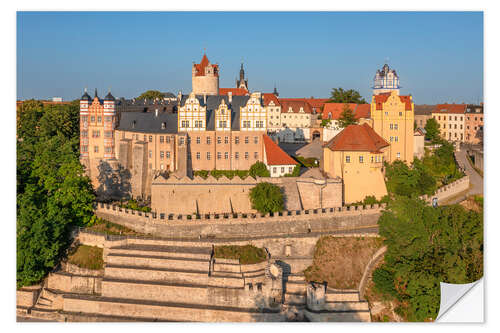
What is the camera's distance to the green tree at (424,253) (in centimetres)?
2588

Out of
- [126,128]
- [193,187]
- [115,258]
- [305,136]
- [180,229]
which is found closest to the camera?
[115,258]

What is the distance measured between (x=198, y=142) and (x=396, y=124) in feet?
47.0

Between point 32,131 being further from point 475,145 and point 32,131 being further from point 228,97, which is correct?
point 475,145

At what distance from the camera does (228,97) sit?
41812mm

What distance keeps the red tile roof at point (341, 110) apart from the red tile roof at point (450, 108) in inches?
295

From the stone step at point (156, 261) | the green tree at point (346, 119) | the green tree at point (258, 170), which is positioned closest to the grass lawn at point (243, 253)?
the stone step at point (156, 261)

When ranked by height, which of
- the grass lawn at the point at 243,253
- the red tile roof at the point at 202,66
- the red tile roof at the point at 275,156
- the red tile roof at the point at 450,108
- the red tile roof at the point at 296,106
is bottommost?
the grass lawn at the point at 243,253

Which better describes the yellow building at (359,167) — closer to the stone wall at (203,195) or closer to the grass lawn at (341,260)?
the stone wall at (203,195)

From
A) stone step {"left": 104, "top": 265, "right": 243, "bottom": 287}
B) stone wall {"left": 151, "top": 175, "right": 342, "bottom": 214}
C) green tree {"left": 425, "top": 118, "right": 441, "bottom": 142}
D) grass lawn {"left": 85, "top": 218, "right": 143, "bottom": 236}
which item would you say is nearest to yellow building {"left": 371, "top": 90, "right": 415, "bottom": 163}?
stone wall {"left": 151, "top": 175, "right": 342, "bottom": 214}

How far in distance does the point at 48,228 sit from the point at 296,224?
1359 cm

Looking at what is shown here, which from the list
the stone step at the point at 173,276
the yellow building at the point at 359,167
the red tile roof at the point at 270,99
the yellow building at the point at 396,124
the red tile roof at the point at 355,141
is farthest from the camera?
the red tile roof at the point at 270,99

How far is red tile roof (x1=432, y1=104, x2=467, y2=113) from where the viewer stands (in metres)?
53.4

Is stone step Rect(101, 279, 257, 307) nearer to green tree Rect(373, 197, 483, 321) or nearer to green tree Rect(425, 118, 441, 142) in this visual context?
green tree Rect(373, 197, 483, 321)

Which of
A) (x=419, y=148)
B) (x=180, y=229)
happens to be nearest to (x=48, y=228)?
(x=180, y=229)
